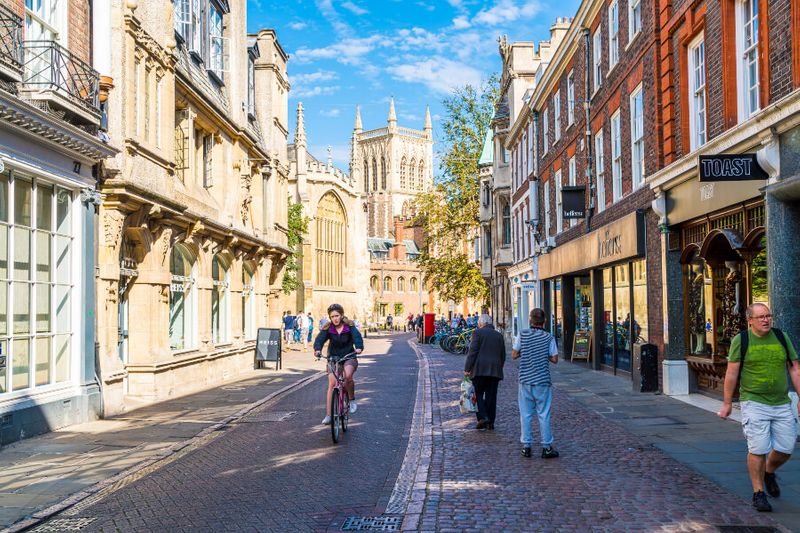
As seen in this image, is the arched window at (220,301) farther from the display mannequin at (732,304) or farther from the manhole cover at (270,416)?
the display mannequin at (732,304)

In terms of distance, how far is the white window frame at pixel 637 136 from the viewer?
16.3 meters

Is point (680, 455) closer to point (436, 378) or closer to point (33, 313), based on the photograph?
point (33, 313)

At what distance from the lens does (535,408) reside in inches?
365

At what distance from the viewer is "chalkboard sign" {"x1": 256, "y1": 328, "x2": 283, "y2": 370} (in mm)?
23359

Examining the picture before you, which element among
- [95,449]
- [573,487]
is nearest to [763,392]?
[573,487]

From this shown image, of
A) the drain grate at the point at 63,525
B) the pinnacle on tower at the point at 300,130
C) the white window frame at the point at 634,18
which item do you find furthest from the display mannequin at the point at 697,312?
the pinnacle on tower at the point at 300,130

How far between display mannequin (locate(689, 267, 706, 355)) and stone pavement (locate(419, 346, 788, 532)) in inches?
130

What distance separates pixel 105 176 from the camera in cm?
1329

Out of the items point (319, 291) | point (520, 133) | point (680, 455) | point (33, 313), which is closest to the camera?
point (680, 455)

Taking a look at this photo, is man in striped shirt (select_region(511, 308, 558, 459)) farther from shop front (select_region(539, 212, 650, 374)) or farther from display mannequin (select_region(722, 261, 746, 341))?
shop front (select_region(539, 212, 650, 374))

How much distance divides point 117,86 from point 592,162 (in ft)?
38.1

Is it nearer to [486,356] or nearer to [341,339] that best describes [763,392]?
[486,356]


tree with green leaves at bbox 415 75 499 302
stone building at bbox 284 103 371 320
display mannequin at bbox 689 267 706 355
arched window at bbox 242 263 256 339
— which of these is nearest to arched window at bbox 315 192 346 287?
stone building at bbox 284 103 371 320

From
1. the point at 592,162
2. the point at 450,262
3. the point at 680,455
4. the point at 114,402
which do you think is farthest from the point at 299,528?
the point at 450,262
